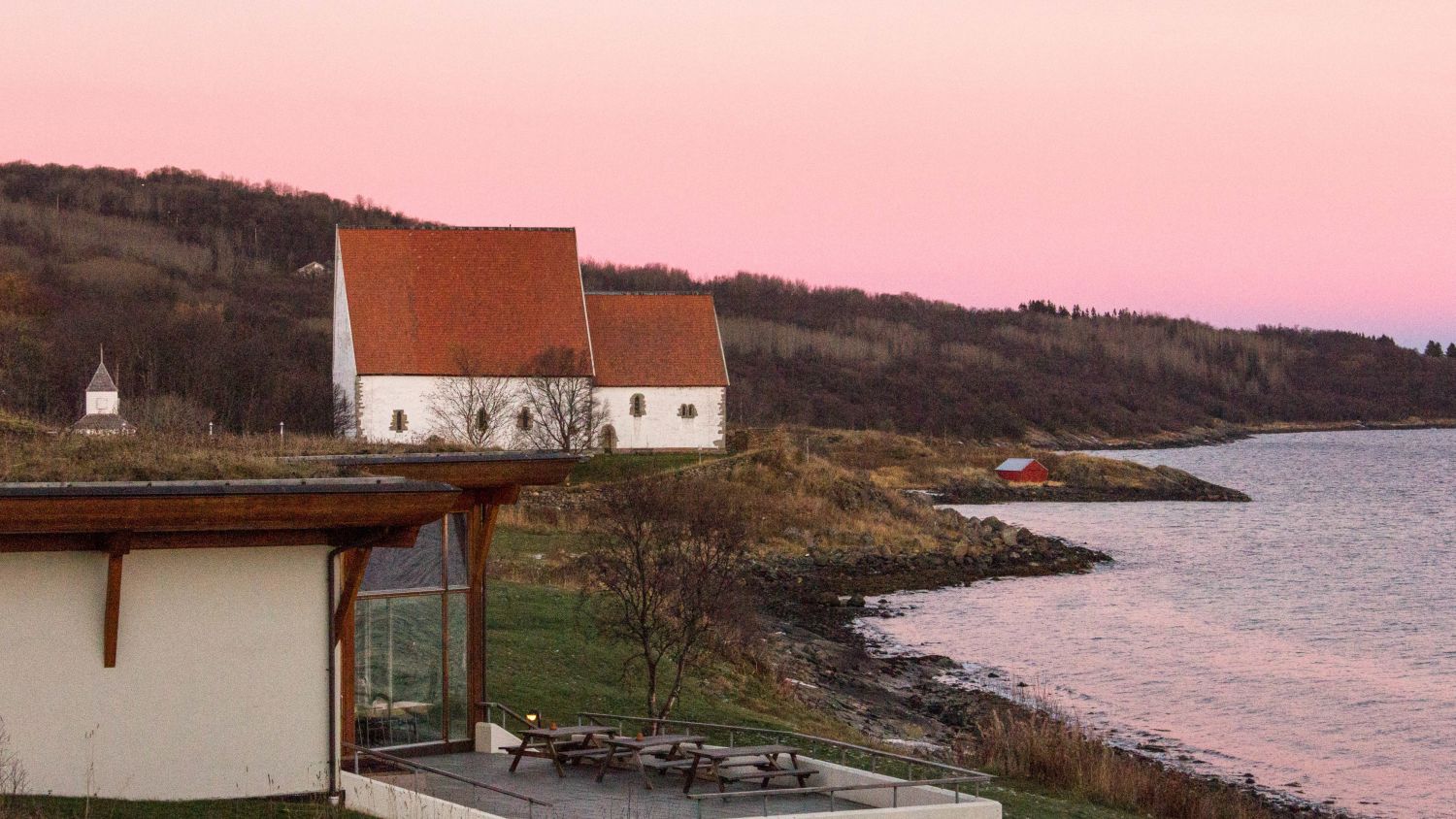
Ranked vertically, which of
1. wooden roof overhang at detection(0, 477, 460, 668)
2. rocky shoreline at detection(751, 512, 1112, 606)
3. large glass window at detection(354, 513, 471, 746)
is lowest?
rocky shoreline at detection(751, 512, 1112, 606)

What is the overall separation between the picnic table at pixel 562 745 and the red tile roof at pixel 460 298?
46488 millimetres

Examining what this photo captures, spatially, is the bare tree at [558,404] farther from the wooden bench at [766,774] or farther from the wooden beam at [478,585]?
the wooden bench at [766,774]

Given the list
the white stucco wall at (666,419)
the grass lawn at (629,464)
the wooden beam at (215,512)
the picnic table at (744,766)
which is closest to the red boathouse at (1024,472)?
the white stucco wall at (666,419)

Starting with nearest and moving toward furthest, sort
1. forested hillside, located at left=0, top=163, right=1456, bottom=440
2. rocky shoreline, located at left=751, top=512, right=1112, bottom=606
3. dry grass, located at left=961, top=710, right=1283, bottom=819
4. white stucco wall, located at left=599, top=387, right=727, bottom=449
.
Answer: dry grass, located at left=961, top=710, right=1283, bottom=819 < rocky shoreline, located at left=751, top=512, right=1112, bottom=606 < white stucco wall, located at left=599, top=387, right=727, bottom=449 < forested hillside, located at left=0, top=163, right=1456, bottom=440

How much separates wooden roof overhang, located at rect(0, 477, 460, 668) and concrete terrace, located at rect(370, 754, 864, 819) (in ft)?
7.37

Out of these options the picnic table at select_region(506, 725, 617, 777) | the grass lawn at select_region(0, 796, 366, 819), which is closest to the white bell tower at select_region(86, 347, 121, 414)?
the picnic table at select_region(506, 725, 617, 777)

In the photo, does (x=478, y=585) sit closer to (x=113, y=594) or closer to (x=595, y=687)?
(x=113, y=594)

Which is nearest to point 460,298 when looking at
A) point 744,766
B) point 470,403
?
point 470,403

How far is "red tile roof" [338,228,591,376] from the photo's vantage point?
62.0 meters

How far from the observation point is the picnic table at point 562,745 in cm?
1545

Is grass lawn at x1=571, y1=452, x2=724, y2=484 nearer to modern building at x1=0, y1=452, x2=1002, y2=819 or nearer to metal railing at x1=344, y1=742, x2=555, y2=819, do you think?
metal railing at x1=344, y1=742, x2=555, y2=819

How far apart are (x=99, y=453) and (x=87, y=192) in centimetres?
18219

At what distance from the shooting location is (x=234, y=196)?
18900cm

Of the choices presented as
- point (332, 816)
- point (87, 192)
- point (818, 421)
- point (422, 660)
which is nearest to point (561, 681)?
point (422, 660)
